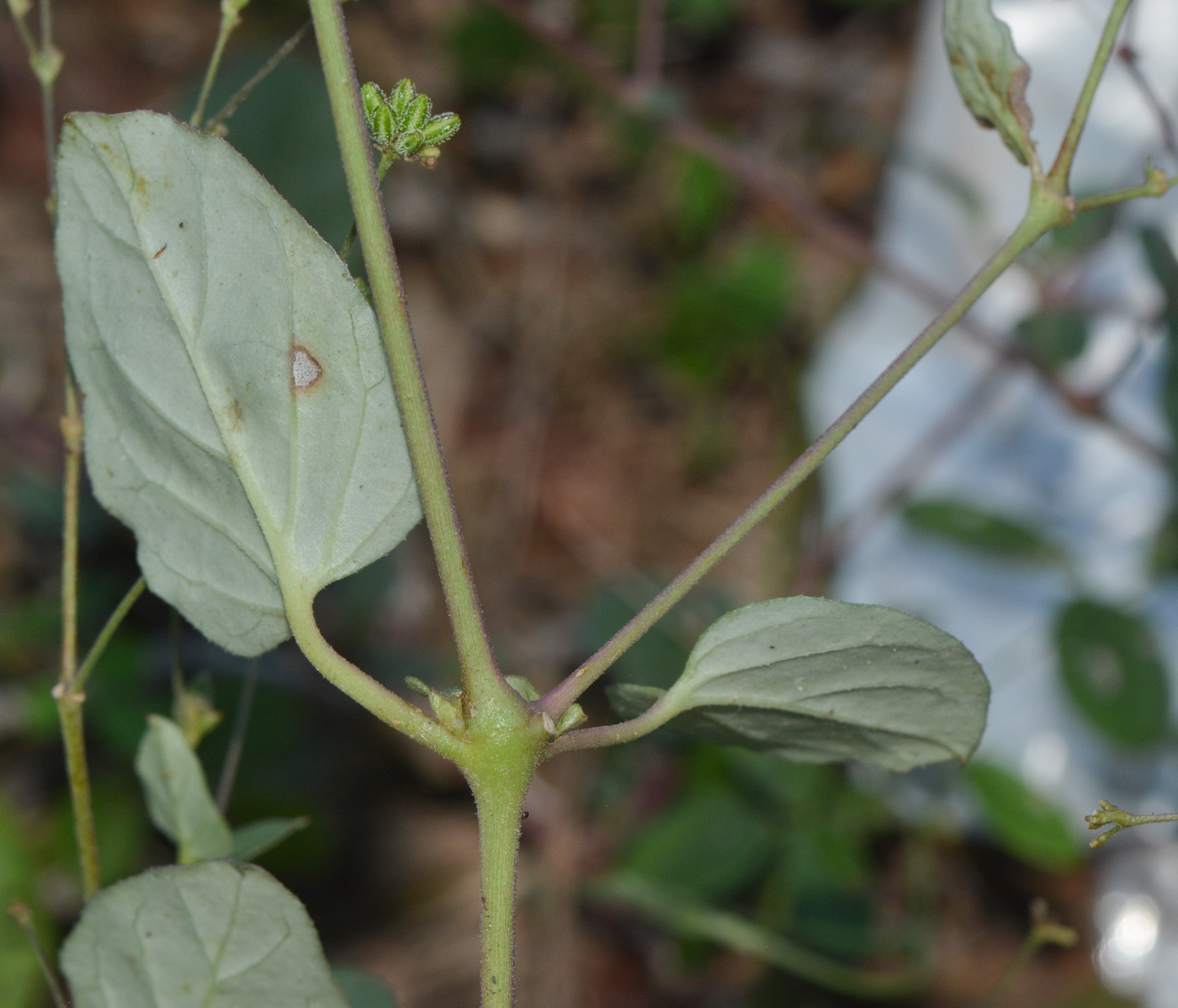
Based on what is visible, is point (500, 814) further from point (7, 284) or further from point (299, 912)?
point (7, 284)

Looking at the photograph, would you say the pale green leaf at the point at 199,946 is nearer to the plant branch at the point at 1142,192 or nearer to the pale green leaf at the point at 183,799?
the pale green leaf at the point at 183,799

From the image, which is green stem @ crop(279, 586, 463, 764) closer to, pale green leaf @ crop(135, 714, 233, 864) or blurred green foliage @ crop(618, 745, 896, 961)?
pale green leaf @ crop(135, 714, 233, 864)

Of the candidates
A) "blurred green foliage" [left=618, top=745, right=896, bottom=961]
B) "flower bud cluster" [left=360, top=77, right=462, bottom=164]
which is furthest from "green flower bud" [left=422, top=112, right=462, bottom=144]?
"blurred green foliage" [left=618, top=745, right=896, bottom=961]

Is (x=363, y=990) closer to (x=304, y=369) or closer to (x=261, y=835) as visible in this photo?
Answer: (x=261, y=835)

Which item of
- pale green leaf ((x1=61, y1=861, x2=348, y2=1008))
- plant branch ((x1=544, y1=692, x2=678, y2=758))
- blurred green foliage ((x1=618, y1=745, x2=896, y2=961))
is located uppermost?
blurred green foliage ((x1=618, y1=745, x2=896, y2=961))

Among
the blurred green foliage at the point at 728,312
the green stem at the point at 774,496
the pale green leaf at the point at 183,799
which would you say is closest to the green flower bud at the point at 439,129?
the green stem at the point at 774,496

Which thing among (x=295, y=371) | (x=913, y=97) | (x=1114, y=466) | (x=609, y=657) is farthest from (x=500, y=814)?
(x=913, y=97)

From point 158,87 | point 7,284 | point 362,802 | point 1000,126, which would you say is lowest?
point 1000,126
